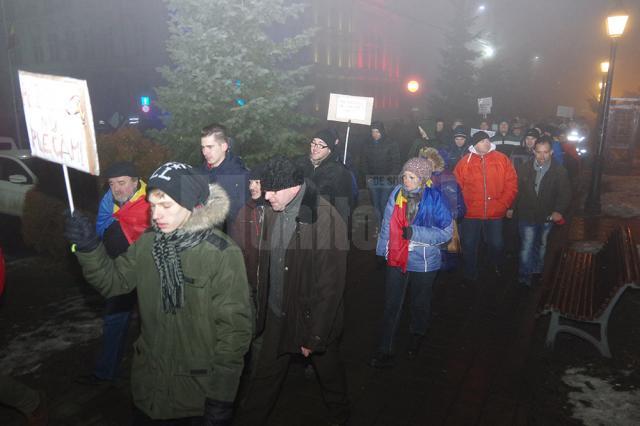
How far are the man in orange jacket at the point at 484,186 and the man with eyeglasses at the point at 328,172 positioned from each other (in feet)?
5.83

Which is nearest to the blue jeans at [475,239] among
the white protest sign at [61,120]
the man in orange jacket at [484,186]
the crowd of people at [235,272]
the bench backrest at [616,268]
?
the man in orange jacket at [484,186]

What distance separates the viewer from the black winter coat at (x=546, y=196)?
727 cm

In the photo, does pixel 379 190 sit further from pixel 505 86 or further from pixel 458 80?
pixel 505 86

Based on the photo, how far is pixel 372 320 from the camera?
6406 millimetres

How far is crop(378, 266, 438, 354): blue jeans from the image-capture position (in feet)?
17.1

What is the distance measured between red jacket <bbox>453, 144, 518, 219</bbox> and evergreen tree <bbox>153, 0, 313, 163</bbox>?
224 inches

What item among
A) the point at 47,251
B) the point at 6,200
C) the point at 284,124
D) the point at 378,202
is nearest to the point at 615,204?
the point at 378,202

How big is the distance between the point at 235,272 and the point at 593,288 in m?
4.70

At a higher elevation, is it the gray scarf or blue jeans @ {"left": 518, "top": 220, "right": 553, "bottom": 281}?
the gray scarf

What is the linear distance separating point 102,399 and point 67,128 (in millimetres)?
2537

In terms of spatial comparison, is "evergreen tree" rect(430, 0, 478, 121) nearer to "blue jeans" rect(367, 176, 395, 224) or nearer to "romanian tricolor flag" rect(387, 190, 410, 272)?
"blue jeans" rect(367, 176, 395, 224)

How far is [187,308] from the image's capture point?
9.53ft

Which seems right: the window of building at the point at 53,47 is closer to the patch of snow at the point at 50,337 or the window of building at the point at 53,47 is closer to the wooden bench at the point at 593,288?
the patch of snow at the point at 50,337

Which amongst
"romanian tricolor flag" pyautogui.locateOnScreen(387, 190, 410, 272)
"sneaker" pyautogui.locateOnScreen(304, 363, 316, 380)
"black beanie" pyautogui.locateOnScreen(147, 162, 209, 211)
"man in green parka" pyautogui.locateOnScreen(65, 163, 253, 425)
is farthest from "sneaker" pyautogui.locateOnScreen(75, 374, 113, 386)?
"romanian tricolor flag" pyautogui.locateOnScreen(387, 190, 410, 272)
